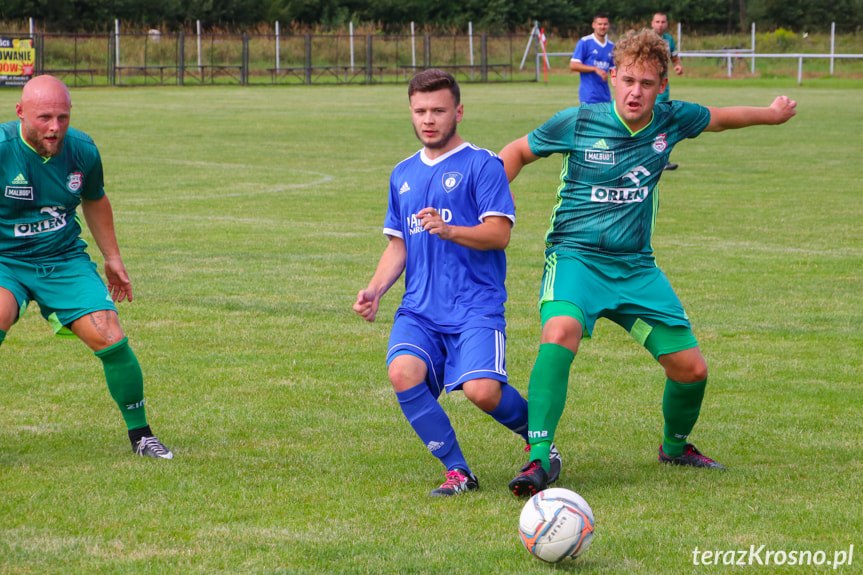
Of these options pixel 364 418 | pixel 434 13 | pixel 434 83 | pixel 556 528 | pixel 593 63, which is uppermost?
pixel 434 13

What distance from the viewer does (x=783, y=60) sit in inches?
2168

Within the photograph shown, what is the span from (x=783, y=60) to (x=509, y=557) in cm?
5520

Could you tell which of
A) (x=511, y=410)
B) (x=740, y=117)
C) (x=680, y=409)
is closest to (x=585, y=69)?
(x=740, y=117)

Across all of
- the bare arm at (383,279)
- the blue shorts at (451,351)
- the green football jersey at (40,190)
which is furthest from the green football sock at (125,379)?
the blue shorts at (451,351)

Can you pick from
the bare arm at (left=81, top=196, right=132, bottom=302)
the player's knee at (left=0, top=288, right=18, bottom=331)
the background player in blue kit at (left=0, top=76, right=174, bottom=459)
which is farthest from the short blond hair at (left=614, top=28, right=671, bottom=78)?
the player's knee at (left=0, top=288, right=18, bottom=331)

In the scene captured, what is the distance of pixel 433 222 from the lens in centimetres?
462

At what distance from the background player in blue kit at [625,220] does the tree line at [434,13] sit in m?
62.0

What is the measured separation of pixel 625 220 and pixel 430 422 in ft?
4.46

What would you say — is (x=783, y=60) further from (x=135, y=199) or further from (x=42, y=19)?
(x=135, y=199)

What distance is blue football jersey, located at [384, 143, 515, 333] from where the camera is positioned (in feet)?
16.5

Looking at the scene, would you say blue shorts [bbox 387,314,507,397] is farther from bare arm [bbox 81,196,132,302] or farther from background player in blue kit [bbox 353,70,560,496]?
bare arm [bbox 81,196,132,302]

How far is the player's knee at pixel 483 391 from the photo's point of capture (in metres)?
4.86

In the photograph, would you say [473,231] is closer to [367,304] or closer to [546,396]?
[367,304]

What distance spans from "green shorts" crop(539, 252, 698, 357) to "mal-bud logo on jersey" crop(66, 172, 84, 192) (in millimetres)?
2419
